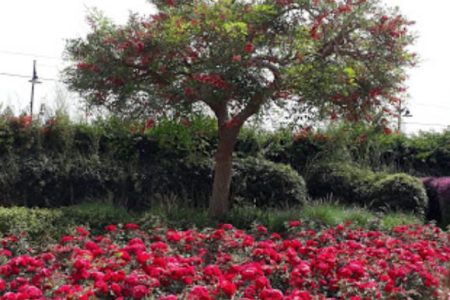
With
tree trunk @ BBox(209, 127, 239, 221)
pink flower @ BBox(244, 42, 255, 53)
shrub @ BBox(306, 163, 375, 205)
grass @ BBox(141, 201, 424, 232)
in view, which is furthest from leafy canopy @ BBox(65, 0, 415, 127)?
shrub @ BBox(306, 163, 375, 205)

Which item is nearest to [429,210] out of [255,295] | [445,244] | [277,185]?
[277,185]

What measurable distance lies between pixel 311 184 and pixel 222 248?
5448 mm

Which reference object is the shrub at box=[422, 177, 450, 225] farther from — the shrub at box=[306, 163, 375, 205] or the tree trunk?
the tree trunk

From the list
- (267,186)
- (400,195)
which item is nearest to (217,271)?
(267,186)

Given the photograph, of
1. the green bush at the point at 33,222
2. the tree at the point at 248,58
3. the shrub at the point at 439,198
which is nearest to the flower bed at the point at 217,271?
the green bush at the point at 33,222

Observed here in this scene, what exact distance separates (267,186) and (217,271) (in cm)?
500

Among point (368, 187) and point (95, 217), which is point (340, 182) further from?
point (95, 217)

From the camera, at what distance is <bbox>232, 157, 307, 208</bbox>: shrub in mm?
8977

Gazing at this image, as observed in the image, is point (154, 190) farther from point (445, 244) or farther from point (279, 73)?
point (445, 244)

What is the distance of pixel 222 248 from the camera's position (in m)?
5.36

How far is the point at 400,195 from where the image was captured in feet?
31.2

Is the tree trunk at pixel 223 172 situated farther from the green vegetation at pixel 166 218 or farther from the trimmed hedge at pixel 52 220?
the trimmed hedge at pixel 52 220

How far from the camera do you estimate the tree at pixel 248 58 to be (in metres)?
6.69

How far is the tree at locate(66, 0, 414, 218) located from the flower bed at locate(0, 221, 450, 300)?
195 centimetres
